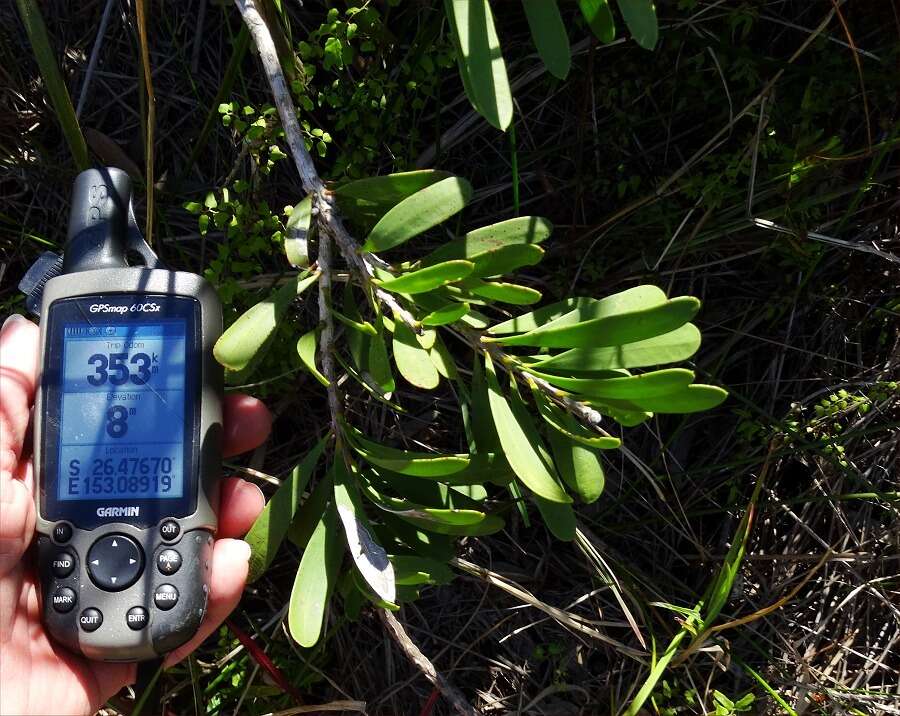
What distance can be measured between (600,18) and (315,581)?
32.6 inches

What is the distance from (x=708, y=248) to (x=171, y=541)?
1.04 m

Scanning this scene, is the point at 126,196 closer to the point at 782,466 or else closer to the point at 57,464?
the point at 57,464

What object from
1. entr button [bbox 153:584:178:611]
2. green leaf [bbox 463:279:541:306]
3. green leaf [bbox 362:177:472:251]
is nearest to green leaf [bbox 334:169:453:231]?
green leaf [bbox 362:177:472:251]

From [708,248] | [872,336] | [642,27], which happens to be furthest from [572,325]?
[872,336]

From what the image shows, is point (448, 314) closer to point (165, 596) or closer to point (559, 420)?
point (559, 420)

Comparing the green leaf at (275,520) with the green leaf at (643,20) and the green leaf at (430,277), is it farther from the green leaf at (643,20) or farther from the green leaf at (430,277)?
the green leaf at (643,20)

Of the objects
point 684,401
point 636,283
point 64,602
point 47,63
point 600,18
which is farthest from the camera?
point 636,283

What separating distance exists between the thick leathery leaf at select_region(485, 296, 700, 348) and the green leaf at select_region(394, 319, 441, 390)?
0.35 ft

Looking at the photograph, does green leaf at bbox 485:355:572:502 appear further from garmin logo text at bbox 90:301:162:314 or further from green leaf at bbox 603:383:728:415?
garmin logo text at bbox 90:301:162:314

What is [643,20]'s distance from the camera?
1.03 meters

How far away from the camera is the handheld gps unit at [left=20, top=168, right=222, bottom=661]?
4.06 ft

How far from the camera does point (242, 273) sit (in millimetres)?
1496

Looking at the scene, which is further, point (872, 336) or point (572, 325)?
point (872, 336)

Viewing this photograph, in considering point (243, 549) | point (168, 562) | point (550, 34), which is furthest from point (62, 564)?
point (550, 34)
